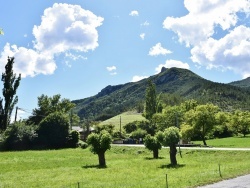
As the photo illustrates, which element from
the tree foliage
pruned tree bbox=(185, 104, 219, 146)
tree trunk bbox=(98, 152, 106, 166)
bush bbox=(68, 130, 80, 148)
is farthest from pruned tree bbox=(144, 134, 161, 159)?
the tree foliage

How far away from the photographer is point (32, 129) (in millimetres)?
92500

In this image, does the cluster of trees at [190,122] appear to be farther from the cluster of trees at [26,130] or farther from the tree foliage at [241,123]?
the cluster of trees at [26,130]

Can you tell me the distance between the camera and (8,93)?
278 feet

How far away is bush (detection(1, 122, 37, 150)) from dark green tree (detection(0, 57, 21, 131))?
2345 mm

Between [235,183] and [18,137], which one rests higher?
[18,137]

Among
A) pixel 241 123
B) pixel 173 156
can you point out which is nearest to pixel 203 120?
pixel 173 156

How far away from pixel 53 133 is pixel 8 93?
653 inches

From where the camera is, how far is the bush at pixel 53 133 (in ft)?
305

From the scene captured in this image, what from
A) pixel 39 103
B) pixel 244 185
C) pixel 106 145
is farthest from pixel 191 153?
pixel 39 103

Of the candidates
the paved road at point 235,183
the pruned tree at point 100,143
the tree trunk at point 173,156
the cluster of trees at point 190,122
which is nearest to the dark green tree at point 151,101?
the cluster of trees at point 190,122

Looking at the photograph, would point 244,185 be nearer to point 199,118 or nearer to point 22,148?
point 199,118

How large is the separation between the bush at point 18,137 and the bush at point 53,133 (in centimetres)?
271

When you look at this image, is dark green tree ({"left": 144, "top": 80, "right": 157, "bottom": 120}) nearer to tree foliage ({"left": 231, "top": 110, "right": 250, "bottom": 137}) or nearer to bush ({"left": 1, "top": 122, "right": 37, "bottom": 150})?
tree foliage ({"left": 231, "top": 110, "right": 250, "bottom": 137})

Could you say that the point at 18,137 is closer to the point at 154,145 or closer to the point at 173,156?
the point at 154,145
